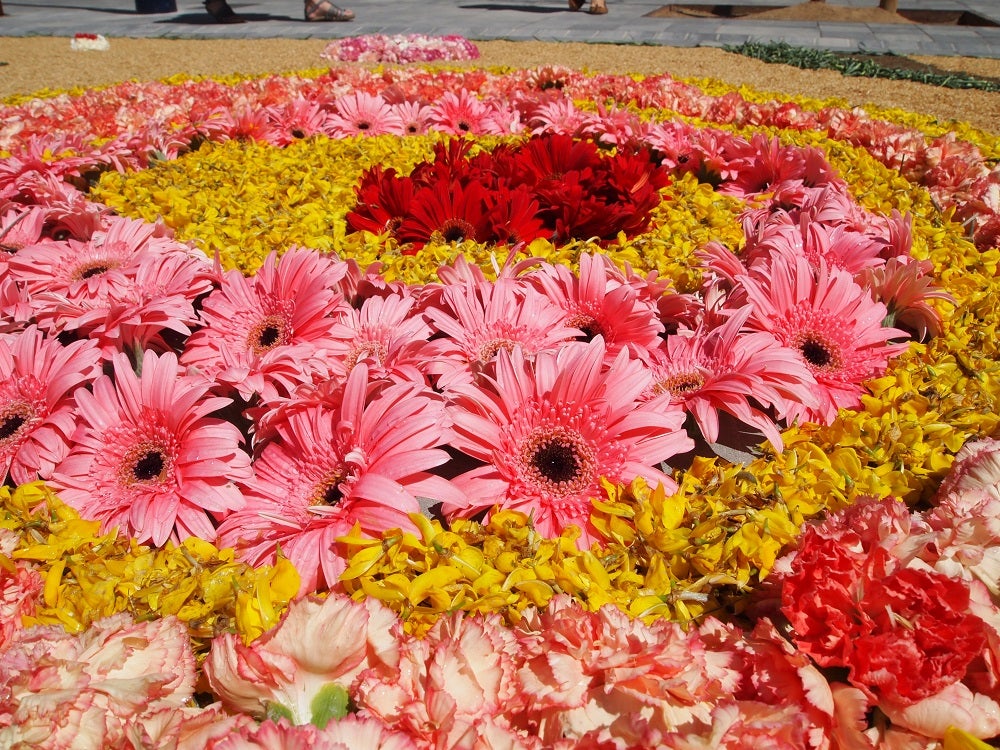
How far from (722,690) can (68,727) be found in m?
1.01

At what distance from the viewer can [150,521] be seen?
5.43 ft

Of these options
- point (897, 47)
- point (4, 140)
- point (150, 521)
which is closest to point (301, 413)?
point (150, 521)

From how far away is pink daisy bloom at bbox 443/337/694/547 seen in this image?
165 cm

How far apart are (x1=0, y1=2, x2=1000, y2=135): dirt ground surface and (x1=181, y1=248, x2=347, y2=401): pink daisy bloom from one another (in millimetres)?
6504

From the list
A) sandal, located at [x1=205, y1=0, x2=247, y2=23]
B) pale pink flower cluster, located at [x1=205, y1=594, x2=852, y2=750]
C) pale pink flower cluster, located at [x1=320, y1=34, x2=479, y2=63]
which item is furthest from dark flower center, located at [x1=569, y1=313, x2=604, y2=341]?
sandal, located at [x1=205, y1=0, x2=247, y2=23]

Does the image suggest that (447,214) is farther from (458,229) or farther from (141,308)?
(141,308)

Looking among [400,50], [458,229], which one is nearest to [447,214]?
[458,229]

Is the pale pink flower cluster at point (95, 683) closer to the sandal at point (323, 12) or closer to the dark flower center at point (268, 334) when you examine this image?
the dark flower center at point (268, 334)

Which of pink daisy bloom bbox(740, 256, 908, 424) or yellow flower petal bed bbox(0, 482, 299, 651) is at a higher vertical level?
pink daisy bloom bbox(740, 256, 908, 424)

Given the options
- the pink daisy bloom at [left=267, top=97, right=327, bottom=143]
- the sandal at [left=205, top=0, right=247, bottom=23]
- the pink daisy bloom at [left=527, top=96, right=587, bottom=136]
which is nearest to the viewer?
the pink daisy bloom at [left=527, top=96, right=587, bottom=136]

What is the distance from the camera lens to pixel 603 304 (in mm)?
2217

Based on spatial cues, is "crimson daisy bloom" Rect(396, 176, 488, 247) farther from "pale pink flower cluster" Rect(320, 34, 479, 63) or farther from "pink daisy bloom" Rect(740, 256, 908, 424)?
"pale pink flower cluster" Rect(320, 34, 479, 63)

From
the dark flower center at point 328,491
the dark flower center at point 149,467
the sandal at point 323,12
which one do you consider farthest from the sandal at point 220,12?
the dark flower center at point 328,491

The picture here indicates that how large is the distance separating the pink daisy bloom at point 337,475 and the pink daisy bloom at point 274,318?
1.09 feet
